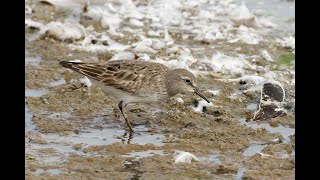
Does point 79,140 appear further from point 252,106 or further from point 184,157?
point 252,106

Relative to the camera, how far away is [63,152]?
325 inches

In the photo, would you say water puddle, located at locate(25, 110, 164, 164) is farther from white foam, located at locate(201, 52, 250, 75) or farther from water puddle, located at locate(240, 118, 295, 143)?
white foam, located at locate(201, 52, 250, 75)

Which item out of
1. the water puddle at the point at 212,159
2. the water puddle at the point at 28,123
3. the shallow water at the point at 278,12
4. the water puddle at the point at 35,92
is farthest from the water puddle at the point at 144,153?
the shallow water at the point at 278,12

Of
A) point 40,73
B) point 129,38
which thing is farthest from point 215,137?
point 129,38

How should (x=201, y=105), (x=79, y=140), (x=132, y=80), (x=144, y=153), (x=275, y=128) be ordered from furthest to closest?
(x=201, y=105) < (x=132, y=80) < (x=275, y=128) < (x=79, y=140) < (x=144, y=153)

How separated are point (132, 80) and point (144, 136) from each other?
886 mm

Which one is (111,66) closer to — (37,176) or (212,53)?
(37,176)

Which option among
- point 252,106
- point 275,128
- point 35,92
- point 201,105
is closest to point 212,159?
A: point 275,128

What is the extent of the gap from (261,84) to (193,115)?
1.62 m

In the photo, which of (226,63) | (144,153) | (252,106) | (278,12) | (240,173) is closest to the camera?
(240,173)

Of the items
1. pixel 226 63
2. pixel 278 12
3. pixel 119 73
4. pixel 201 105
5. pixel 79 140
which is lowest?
pixel 79 140

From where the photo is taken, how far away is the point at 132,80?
9.66 meters

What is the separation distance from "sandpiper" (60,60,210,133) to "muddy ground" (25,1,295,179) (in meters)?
0.35

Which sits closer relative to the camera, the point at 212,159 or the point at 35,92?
the point at 212,159
